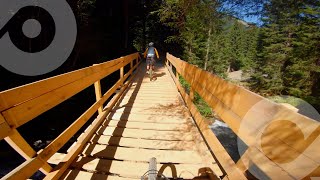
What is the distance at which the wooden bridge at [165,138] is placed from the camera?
154cm

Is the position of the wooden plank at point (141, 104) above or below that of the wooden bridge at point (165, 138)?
below

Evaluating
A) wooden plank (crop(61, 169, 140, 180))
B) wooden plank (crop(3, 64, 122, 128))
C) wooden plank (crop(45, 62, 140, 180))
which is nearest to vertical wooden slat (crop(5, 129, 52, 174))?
wooden plank (crop(3, 64, 122, 128))

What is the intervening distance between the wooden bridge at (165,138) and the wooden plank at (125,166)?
0.01 metres

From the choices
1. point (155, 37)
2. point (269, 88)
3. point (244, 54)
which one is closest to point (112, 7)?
point (155, 37)

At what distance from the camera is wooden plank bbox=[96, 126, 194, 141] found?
4387mm

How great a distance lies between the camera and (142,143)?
412cm

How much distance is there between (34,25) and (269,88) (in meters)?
36.7

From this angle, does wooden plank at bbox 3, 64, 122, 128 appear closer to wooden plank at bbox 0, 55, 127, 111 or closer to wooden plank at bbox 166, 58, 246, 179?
wooden plank at bbox 0, 55, 127, 111

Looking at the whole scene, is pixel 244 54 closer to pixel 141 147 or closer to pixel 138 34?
pixel 138 34

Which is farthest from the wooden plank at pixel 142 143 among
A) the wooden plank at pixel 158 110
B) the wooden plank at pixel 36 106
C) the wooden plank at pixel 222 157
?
the wooden plank at pixel 158 110

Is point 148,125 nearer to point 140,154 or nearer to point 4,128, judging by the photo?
point 140,154

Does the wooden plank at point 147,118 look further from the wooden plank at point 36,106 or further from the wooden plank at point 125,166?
the wooden plank at point 36,106

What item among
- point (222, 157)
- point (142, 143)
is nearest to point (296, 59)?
point (142, 143)

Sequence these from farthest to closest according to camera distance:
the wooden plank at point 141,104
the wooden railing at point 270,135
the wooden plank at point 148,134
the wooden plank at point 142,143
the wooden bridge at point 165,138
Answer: the wooden plank at point 141,104 < the wooden plank at point 148,134 < the wooden plank at point 142,143 < the wooden bridge at point 165,138 < the wooden railing at point 270,135
